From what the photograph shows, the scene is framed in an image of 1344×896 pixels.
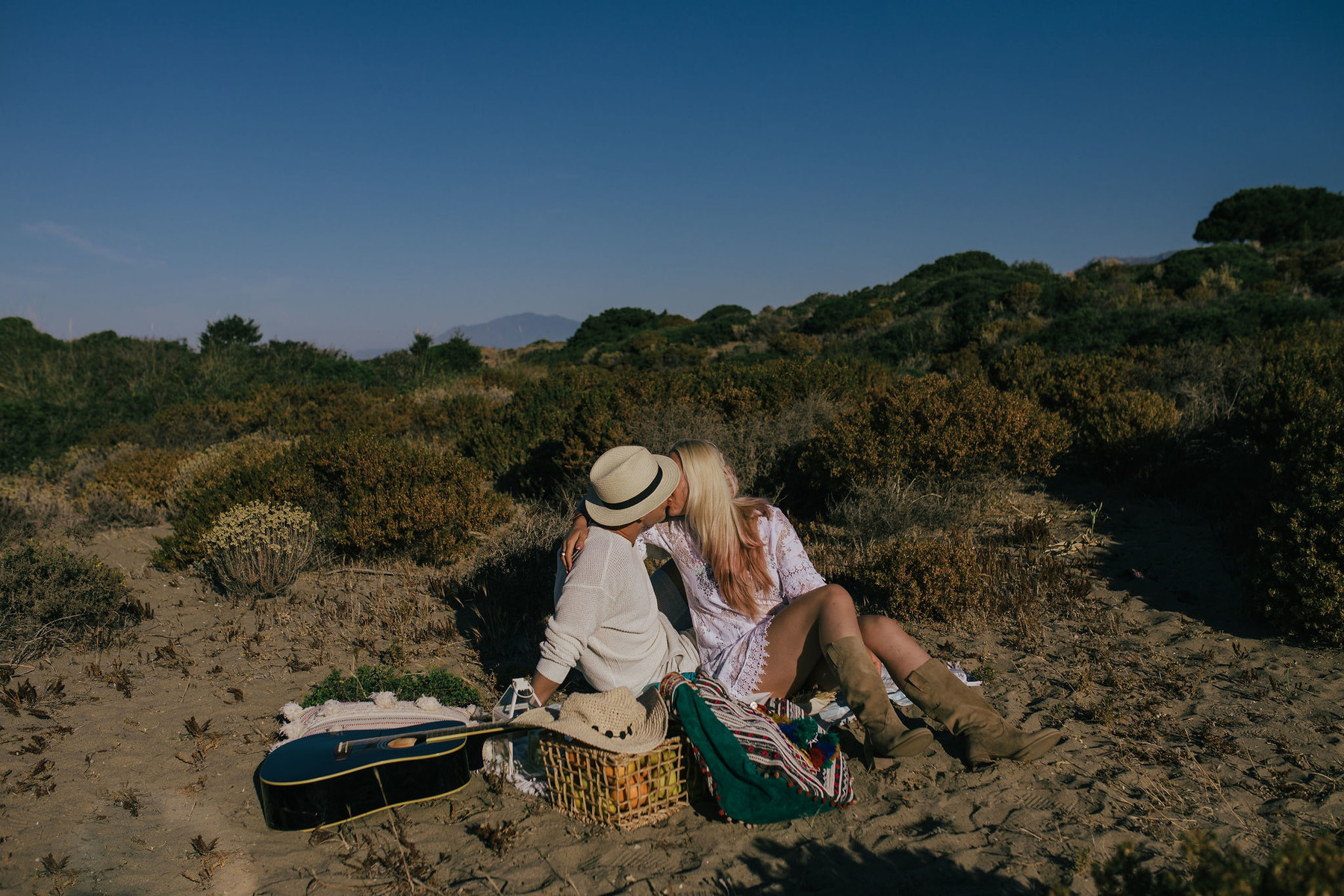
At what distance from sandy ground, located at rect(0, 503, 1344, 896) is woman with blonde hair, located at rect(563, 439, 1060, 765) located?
23cm

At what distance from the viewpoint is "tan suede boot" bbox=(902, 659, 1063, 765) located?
2934mm

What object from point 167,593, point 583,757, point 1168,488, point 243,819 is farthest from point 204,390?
point 1168,488

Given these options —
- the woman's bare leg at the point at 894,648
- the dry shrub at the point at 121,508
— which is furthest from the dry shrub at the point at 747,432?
the dry shrub at the point at 121,508

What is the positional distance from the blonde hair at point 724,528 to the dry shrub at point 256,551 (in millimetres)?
3900

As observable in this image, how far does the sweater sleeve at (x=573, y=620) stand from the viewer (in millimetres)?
2721

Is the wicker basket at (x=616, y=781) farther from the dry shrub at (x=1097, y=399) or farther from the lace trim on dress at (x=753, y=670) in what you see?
the dry shrub at (x=1097, y=399)

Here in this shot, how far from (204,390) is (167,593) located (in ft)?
33.6

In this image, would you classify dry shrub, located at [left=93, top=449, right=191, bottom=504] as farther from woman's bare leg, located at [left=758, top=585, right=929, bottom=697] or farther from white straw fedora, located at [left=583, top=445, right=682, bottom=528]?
woman's bare leg, located at [left=758, top=585, right=929, bottom=697]

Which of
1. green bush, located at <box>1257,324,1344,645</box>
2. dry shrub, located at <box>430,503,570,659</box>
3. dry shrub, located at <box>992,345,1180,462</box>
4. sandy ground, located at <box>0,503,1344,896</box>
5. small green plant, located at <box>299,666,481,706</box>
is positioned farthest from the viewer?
dry shrub, located at <box>992,345,1180,462</box>

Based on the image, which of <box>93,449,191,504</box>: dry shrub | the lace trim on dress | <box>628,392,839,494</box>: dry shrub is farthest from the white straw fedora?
<box>93,449,191,504</box>: dry shrub

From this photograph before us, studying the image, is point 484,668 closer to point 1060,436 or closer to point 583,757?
point 583,757

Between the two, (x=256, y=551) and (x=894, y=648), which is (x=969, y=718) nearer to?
(x=894, y=648)

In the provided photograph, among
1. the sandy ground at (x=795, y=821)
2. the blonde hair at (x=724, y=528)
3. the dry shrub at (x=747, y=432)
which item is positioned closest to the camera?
the sandy ground at (x=795, y=821)

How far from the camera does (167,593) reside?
226 inches
